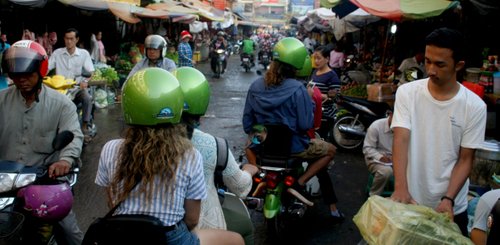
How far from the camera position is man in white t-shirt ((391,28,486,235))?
8.27ft

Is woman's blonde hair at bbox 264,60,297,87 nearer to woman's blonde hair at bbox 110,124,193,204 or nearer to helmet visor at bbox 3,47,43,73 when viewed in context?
helmet visor at bbox 3,47,43,73

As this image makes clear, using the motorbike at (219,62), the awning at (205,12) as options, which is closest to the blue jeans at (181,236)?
the motorbike at (219,62)

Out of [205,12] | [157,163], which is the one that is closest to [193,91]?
[157,163]

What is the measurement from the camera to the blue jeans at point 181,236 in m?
2.08

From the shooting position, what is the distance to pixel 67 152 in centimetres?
315

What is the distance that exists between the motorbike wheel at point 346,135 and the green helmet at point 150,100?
6.12 meters

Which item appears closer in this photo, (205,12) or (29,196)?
(29,196)

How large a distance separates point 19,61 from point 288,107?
2.17m

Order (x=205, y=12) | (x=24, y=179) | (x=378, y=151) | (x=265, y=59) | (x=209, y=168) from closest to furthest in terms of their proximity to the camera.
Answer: (x=209, y=168) → (x=24, y=179) → (x=378, y=151) → (x=205, y=12) → (x=265, y=59)

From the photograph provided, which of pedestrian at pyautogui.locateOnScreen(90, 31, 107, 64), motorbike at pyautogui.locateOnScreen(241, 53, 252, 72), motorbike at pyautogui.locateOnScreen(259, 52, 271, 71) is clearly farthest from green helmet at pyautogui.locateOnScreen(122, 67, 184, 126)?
motorbike at pyautogui.locateOnScreen(259, 52, 271, 71)

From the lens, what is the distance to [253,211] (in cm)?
531

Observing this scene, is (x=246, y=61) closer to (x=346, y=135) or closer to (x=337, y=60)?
(x=337, y=60)

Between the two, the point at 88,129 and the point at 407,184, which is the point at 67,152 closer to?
the point at 407,184

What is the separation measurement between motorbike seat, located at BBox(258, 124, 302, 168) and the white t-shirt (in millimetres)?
1530
